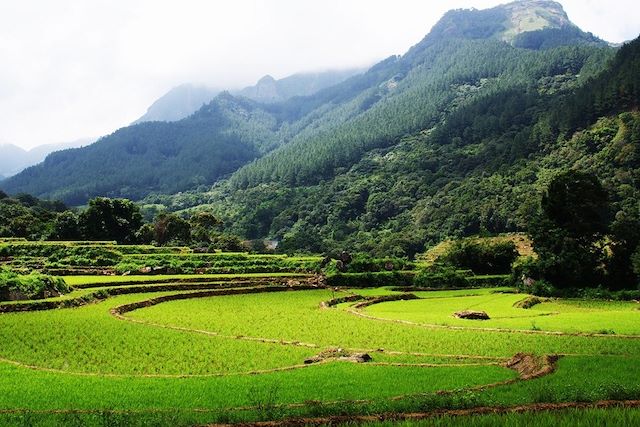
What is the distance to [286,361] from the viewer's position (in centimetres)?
2094

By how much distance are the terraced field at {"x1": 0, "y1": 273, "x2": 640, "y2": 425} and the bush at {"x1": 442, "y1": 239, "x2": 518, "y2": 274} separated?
87.9 ft

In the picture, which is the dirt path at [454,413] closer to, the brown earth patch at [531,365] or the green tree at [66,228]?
the brown earth patch at [531,365]

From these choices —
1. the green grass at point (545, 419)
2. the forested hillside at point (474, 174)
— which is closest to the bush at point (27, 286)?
the green grass at point (545, 419)

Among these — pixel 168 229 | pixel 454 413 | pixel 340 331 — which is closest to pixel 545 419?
pixel 454 413

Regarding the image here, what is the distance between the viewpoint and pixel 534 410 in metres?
12.1

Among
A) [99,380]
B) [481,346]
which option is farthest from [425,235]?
[99,380]

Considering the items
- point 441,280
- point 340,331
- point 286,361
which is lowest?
point 441,280

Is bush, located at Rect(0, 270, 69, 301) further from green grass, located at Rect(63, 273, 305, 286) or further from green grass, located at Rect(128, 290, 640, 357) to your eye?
green grass, located at Rect(63, 273, 305, 286)

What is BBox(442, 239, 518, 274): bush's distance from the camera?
65562 millimetres

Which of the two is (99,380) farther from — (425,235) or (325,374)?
(425,235)

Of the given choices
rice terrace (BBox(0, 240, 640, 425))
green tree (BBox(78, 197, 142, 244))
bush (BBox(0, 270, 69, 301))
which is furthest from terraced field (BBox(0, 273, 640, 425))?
green tree (BBox(78, 197, 142, 244))

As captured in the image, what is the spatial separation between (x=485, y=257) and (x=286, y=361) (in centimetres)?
4959

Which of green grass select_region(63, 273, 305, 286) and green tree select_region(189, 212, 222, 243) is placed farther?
green tree select_region(189, 212, 222, 243)

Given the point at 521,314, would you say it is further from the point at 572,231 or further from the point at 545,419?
the point at 545,419
